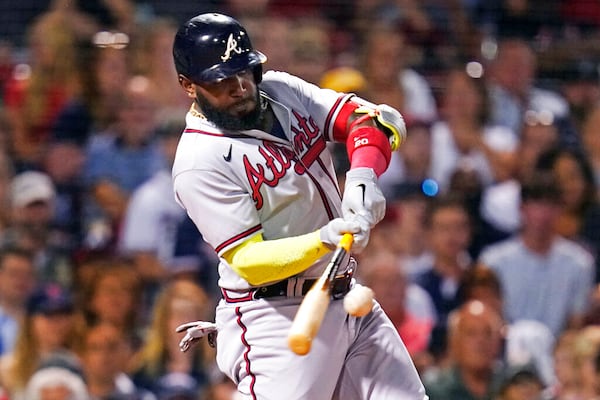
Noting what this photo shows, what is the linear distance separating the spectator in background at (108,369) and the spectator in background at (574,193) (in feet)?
7.97

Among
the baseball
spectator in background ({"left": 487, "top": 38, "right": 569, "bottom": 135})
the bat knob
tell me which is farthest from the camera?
spectator in background ({"left": 487, "top": 38, "right": 569, "bottom": 135})

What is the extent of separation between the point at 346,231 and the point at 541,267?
3504 millimetres

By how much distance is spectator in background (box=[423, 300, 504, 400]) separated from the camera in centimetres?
565

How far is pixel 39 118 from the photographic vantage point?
6980 millimetres

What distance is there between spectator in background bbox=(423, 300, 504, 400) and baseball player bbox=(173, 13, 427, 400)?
212 cm

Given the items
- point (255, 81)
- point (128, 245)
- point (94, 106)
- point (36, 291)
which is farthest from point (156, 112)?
point (255, 81)

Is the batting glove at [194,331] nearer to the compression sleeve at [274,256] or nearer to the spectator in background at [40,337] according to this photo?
the compression sleeve at [274,256]

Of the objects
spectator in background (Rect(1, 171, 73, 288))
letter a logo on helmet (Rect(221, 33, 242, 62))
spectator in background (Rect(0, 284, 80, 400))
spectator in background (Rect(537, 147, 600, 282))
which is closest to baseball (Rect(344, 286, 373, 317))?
letter a logo on helmet (Rect(221, 33, 242, 62))

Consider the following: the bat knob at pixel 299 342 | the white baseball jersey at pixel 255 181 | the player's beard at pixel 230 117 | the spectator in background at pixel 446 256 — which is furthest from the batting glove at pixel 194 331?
the spectator in background at pixel 446 256

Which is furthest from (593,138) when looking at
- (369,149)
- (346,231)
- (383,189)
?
(346,231)

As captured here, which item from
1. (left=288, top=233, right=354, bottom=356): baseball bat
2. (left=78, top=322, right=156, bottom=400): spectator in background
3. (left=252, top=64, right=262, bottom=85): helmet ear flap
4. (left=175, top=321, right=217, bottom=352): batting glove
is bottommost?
(left=78, top=322, right=156, bottom=400): spectator in background

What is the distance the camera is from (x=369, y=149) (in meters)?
3.47

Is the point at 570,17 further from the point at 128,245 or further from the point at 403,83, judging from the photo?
the point at 128,245

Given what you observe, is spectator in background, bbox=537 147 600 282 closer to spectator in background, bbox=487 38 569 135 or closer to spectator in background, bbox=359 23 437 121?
spectator in background, bbox=487 38 569 135
